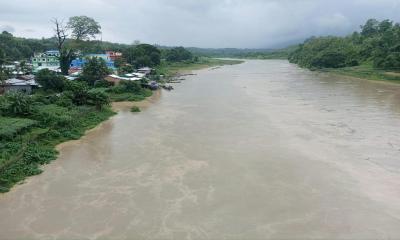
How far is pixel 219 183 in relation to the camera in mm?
12023

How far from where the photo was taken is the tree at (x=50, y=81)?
2609cm

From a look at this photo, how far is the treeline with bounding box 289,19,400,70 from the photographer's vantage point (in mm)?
44438

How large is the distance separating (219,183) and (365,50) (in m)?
50.8

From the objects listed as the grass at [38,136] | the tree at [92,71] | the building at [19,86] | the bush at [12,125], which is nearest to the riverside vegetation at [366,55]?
the tree at [92,71]

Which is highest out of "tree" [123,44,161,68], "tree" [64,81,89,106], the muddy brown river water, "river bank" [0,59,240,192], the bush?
"tree" [123,44,161,68]

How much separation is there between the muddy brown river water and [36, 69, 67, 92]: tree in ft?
25.3

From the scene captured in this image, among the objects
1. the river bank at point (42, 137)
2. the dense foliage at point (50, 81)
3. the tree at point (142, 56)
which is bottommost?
the river bank at point (42, 137)

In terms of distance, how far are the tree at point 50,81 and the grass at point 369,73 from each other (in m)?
33.3

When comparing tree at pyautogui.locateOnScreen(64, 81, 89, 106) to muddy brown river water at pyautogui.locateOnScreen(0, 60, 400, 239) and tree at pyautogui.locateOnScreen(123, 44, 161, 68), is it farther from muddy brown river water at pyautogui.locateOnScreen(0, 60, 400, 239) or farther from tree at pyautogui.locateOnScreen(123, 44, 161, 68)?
tree at pyautogui.locateOnScreen(123, 44, 161, 68)

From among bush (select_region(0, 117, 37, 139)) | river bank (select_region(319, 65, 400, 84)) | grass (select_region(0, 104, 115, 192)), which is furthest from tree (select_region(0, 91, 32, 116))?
river bank (select_region(319, 65, 400, 84))

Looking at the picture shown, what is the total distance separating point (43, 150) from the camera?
49.0 feet

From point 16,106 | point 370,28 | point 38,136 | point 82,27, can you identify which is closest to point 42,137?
point 38,136

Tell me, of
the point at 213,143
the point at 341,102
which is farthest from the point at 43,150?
the point at 341,102

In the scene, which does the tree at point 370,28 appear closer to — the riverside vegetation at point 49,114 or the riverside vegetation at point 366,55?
the riverside vegetation at point 366,55
